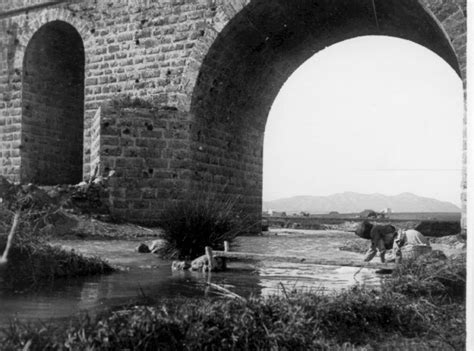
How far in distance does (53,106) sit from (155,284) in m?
10.8

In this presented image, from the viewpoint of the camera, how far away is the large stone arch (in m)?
12.0

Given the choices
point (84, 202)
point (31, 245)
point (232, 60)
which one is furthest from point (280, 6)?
point (31, 245)

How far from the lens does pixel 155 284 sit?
5797 mm

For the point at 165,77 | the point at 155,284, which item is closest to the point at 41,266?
the point at 155,284

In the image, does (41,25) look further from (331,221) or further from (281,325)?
(331,221)

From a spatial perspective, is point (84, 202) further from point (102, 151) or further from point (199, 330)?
point (199, 330)

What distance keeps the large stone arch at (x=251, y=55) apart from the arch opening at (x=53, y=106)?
4166 millimetres

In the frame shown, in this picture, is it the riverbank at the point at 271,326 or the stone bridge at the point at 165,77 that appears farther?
the stone bridge at the point at 165,77

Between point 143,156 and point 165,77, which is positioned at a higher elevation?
point 165,77

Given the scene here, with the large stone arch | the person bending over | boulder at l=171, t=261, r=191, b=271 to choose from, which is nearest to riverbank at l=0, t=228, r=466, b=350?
boulder at l=171, t=261, r=191, b=271

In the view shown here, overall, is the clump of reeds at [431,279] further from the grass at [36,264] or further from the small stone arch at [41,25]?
the small stone arch at [41,25]

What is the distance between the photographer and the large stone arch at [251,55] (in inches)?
474

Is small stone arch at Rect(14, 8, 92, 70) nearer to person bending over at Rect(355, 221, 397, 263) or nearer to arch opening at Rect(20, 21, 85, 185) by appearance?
arch opening at Rect(20, 21, 85, 185)

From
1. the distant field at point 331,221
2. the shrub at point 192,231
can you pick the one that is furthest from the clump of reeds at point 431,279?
the distant field at point 331,221
